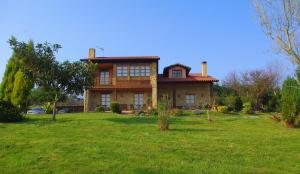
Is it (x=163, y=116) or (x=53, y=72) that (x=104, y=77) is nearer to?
(x=53, y=72)

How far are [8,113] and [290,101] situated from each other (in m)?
15.7

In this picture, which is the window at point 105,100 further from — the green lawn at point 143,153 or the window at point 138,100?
the green lawn at point 143,153

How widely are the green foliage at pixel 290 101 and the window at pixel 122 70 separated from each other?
63.0 feet

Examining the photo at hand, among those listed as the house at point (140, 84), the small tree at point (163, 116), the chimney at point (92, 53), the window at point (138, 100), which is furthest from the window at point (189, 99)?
the small tree at point (163, 116)

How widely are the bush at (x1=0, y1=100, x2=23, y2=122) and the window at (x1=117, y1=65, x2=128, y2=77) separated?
702 inches

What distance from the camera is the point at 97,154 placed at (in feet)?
29.9

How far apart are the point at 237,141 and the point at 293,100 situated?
8.33 meters

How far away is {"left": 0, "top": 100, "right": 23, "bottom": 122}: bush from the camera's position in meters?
16.9

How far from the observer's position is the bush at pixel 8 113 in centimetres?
1689

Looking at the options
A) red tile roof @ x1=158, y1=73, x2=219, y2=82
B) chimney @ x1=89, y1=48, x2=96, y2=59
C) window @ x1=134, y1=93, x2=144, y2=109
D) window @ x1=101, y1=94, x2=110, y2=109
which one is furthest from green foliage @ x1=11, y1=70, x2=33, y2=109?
red tile roof @ x1=158, y1=73, x2=219, y2=82

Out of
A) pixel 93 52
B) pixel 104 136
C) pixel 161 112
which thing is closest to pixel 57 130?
pixel 104 136

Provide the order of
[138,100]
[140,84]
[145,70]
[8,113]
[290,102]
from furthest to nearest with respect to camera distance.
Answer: [138,100] → [145,70] → [140,84] → [290,102] → [8,113]

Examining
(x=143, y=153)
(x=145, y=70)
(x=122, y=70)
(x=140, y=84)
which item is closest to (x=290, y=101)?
(x=143, y=153)

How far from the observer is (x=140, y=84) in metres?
34.5
